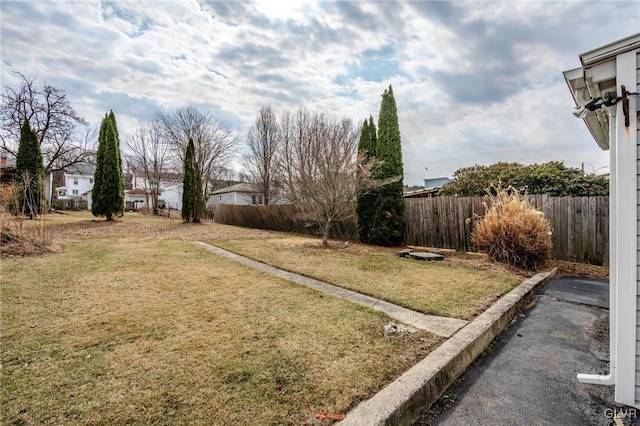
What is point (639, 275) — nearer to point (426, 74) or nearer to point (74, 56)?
point (426, 74)

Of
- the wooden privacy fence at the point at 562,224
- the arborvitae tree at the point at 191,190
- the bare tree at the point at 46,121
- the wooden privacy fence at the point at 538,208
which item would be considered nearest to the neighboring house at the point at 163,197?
the bare tree at the point at 46,121

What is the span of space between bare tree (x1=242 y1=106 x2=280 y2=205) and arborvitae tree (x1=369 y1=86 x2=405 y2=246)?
15.5 metres

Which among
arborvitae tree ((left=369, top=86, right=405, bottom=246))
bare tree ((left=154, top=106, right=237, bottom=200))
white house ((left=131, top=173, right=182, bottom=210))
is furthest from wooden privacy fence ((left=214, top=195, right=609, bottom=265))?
white house ((left=131, top=173, right=182, bottom=210))

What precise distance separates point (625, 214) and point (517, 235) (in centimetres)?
455

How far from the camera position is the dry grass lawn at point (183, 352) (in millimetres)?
1781

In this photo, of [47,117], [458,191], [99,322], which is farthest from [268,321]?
[47,117]

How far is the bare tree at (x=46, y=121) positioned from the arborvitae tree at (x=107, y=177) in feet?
26.4

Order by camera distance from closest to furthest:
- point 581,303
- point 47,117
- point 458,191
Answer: point 581,303
point 458,191
point 47,117

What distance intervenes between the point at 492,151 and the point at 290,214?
9312 mm

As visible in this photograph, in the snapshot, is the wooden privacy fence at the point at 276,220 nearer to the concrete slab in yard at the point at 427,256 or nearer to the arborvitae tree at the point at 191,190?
the arborvitae tree at the point at 191,190

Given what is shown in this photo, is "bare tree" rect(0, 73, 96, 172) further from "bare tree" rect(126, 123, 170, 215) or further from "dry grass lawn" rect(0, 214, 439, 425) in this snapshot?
"dry grass lawn" rect(0, 214, 439, 425)

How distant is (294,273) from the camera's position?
5602 mm

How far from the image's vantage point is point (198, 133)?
2652 cm

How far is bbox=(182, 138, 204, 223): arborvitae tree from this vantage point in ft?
53.0
